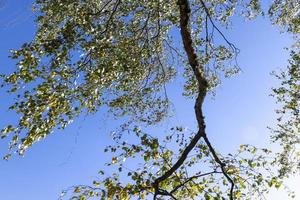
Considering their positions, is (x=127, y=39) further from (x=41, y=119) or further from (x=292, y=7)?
(x=292, y=7)

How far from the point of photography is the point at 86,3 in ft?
54.4

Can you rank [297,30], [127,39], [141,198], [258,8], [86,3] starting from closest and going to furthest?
[141,198] → [86,3] → [127,39] → [258,8] → [297,30]

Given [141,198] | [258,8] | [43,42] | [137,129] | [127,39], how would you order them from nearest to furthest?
[141,198]
[137,129]
[43,42]
[127,39]
[258,8]

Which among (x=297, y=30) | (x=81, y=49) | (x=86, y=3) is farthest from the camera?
(x=297, y=30)

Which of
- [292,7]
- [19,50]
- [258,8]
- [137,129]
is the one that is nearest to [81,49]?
[19,50]

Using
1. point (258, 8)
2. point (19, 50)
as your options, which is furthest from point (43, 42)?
point (258, 8)

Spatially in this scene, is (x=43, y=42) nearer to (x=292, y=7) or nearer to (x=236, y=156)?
(x=236, y=156)

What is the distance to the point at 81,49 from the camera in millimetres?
14531

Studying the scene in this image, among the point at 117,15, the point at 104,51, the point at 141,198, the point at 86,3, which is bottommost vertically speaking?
the point at 141,198

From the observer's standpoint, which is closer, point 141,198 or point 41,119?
point 141,198

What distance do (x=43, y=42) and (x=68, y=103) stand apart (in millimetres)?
1888

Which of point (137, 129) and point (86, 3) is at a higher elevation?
point (86, 3)

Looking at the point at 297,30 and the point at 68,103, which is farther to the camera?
the point at 297,30

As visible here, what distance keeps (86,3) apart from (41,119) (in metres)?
5.47
